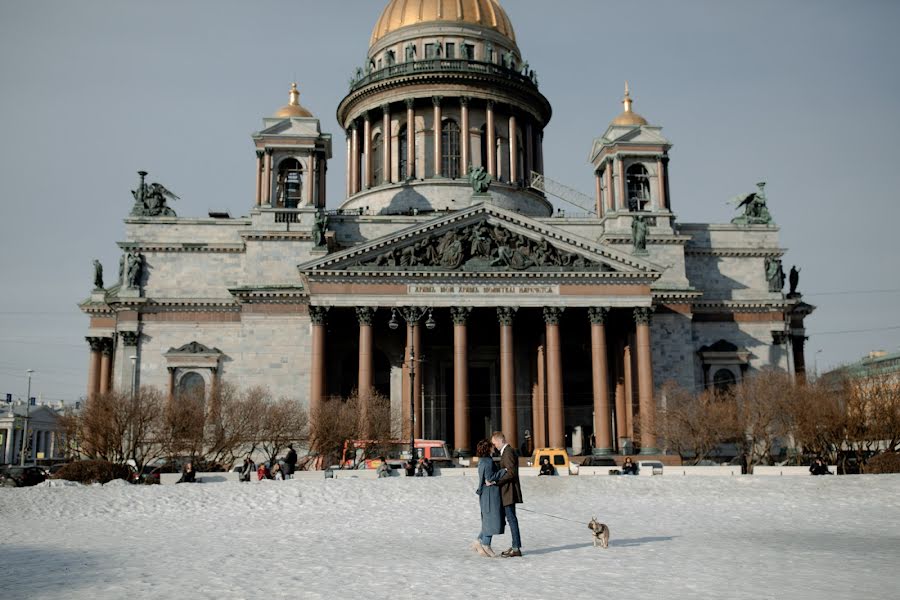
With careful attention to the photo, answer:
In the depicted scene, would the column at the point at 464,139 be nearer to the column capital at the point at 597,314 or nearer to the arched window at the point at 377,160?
the arched window at the point at 377,160

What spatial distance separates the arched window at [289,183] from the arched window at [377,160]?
981cm

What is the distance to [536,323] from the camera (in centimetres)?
5347

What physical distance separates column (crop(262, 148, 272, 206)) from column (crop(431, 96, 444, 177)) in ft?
43.7

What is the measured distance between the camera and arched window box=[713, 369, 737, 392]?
54.1 m

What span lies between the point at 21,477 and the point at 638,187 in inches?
1592

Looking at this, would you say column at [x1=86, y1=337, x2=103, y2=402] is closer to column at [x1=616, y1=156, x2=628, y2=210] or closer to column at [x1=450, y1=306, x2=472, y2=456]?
column at [x1=450, y1=306, x2=472, y2=456]

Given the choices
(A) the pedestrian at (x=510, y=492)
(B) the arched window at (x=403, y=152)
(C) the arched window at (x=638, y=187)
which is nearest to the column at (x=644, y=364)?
(C) the arched window at (x=638, y=187)

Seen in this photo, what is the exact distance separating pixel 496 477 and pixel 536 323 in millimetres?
38662

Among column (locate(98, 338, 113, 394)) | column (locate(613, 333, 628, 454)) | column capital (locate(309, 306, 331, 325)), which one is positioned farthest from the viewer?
column (locate(98, 338, 113, 394))

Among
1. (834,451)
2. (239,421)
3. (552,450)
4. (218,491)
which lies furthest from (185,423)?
(834,451)

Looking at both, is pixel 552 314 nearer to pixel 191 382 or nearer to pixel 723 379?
pixel 723 379

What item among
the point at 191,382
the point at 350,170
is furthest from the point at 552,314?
the point at 350,170

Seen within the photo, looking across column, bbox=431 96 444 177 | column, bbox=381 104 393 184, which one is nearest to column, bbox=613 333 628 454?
column, bbox=431 96 444 177

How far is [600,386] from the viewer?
47719 millimetres
